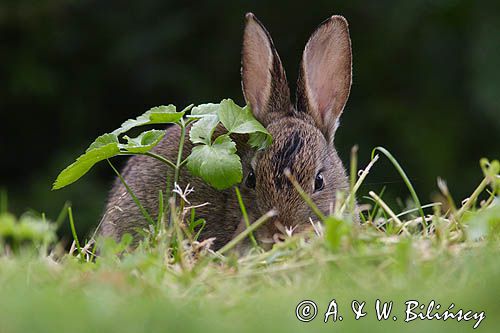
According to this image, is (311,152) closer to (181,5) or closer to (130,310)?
(130,310)

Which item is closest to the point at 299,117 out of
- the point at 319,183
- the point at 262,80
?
the point at 262,80

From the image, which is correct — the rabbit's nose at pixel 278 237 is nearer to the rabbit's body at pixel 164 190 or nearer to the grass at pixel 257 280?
the grass at pixel 257 280

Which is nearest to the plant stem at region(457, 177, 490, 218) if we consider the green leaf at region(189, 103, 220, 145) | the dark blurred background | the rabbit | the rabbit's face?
the rabbit's face

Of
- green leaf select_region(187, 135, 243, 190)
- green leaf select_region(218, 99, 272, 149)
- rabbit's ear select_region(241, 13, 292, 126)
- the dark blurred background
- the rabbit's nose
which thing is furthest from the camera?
the dark blurred background

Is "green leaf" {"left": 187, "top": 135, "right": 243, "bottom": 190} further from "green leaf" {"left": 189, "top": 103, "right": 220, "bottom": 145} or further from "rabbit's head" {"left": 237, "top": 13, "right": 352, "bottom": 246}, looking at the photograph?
"rabbit's head" {"left": 237, "top": 13, "right": 352, "bottom": 246}

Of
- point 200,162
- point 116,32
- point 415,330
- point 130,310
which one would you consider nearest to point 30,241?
point 200,162

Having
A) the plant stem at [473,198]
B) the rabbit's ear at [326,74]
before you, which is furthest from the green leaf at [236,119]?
the plant stem at [473,198]
